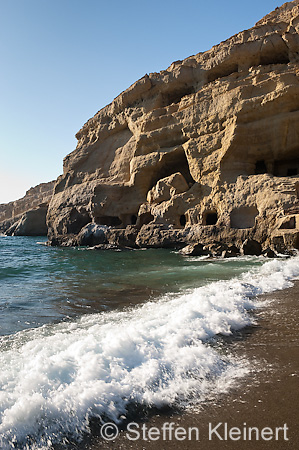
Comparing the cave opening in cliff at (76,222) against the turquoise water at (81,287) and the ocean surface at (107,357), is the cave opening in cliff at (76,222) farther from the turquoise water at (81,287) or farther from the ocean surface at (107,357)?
the ocean surface at (107,357)

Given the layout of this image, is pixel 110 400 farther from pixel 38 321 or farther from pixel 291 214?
pixel 291 214

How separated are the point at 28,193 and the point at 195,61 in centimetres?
6463

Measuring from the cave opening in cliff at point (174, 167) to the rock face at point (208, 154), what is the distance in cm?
10

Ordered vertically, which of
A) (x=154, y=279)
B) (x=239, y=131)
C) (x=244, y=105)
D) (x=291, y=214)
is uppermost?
(x=244, y=105)

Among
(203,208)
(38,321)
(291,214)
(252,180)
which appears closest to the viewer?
(38,321)

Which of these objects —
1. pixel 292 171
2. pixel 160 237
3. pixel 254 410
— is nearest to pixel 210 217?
pixel 160 237

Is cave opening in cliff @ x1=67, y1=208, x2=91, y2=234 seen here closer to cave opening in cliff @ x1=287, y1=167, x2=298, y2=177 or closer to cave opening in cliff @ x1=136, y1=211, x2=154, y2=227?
cave opening in cliff @ x1=136, y1=211, x2=154, y2=227

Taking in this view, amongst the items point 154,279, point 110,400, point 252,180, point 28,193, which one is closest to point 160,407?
point 110,400

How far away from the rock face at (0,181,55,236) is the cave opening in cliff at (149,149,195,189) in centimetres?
3017

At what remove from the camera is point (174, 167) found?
2861 centimetres

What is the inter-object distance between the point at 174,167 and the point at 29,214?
110 ft

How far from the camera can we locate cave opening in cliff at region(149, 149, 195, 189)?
1071 inches

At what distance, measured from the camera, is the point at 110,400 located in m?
3.17

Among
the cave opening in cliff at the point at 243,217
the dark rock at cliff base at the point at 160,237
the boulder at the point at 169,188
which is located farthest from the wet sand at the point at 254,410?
the boulder at the point at 169,188
